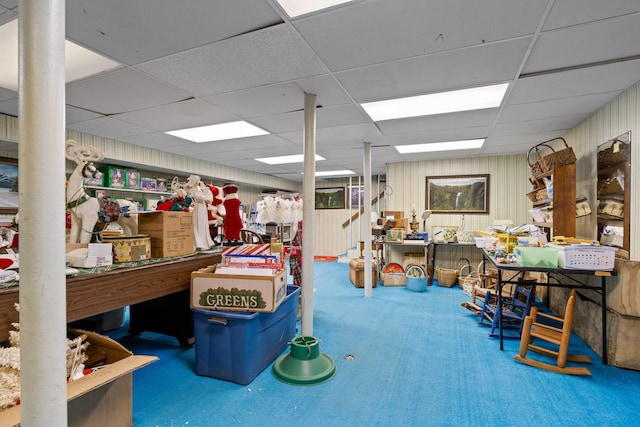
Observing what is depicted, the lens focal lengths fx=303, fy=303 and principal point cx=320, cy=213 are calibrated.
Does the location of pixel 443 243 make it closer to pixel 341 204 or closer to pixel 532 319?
pixel 532 319

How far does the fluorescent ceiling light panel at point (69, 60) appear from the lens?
6.70 ft

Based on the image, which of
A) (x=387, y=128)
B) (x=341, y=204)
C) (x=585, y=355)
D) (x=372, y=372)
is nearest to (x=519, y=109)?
(x=387, y=128)

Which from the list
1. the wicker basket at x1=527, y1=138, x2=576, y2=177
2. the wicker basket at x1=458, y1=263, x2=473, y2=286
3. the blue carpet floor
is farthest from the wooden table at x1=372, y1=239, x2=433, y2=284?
the blue carpet floor

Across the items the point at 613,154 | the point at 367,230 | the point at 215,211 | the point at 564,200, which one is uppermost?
the point at 613,154

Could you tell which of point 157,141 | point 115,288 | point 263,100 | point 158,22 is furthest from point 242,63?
point 157,141

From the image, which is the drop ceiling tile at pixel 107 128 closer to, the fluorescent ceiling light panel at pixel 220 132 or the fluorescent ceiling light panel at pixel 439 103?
the fluorescent ceiling light panel at pixel 220 132

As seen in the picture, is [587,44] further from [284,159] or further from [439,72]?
[284,159]

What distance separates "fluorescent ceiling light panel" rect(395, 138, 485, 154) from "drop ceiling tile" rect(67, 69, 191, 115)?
360 cm

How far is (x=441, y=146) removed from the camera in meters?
5.18

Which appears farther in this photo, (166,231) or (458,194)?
(458,194)

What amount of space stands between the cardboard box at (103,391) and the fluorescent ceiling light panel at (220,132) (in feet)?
9.29

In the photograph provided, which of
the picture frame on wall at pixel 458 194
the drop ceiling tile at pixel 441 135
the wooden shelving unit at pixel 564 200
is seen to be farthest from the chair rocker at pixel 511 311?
the picture frame on wall at pixel 458 194

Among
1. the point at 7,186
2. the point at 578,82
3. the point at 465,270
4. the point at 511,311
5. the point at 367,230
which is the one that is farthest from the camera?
the point at 465,270

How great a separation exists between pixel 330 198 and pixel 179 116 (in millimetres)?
6179
